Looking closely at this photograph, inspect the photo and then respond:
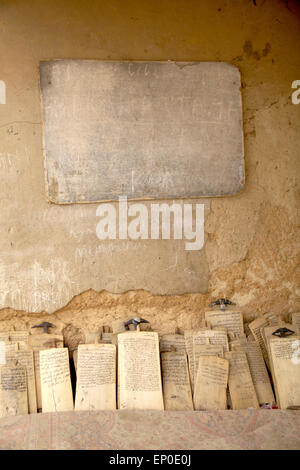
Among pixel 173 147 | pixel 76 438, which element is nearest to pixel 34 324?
pixel 76 438

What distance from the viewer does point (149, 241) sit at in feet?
11.3

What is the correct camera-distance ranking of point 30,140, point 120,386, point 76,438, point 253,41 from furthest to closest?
point 253,41, point 30,140, point 120,386, point 76,438

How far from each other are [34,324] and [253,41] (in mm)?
2854

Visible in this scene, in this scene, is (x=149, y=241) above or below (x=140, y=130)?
below

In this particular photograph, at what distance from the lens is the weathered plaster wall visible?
3281mm

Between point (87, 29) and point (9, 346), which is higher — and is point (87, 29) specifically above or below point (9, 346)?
above

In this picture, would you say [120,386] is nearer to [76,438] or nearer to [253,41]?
[76,438]

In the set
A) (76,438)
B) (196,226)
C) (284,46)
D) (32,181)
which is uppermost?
(284,46)

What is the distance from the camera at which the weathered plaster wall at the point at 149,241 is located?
3281 millimetres

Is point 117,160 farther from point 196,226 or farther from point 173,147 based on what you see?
point 196,226

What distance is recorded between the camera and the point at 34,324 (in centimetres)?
333

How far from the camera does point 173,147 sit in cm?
341

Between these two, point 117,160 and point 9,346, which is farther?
point 117,160

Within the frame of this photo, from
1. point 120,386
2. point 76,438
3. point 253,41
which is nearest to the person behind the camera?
point 76,438
